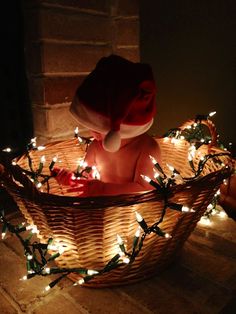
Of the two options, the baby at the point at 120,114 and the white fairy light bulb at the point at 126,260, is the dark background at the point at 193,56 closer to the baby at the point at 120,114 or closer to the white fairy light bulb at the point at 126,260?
the baby at the point at 120,114

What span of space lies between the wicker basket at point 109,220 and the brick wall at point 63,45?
0.48 metres

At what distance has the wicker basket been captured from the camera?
0.61m

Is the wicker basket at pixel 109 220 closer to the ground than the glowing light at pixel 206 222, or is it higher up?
higher up

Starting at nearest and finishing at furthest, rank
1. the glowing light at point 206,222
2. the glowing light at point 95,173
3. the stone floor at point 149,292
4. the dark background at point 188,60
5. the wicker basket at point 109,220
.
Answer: the wicker basket at point 109,220 → the stone floor at point 149,292 → the glowing light at point 95,173 → the glowing light at point 206,222 → the dark background at point 188,60

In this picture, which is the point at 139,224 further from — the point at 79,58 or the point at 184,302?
the point at 79,58

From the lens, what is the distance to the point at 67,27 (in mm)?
1132

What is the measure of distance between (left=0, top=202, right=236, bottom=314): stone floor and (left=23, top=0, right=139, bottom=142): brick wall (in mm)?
518

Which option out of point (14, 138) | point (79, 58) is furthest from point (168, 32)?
point (14, 138)

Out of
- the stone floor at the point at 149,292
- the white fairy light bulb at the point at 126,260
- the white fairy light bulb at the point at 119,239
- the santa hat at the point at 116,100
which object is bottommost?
the stone floor at the point at 149,292

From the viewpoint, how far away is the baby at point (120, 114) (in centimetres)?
72

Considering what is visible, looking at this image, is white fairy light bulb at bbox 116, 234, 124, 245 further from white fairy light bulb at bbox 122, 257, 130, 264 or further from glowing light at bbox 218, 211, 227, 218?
glowing light at bbox 218, 211, 227, 218

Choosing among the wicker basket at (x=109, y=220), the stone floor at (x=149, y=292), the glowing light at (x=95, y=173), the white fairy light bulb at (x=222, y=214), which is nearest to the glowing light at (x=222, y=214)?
the white fairy light bulb at (x=222, y=214)

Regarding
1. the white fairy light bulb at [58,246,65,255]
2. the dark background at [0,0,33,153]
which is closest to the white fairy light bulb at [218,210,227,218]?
the white fairy light bulb at [58,246,65,255]

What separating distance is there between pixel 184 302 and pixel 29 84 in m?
0.86
